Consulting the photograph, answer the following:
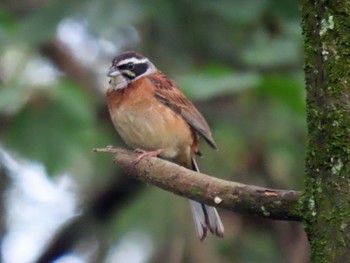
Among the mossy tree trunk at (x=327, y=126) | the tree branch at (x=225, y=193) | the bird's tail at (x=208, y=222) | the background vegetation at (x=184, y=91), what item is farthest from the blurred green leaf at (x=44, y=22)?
the mossy tree trunk at (x=327, y=126)

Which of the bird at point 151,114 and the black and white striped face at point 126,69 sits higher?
the black and white striped face at point 126,69

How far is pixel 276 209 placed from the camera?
121 inches

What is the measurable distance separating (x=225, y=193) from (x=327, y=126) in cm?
45

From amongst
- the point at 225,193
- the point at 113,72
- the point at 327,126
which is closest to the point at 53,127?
the point at 113,72

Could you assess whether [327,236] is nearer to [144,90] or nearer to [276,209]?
[276,209]

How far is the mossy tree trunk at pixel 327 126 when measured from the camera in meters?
2.80

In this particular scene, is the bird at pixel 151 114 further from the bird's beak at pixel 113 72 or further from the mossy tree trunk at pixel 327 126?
the mossy tree trunk at pixel 327 126

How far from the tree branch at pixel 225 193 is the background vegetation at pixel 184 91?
8.15ft

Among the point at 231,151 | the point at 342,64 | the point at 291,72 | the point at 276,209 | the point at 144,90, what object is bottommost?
the point at 231,151

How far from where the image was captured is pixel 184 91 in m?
6.03

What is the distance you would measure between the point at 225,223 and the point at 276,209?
4.31m

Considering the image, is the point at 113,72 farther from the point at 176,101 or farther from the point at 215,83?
the point at 215,83

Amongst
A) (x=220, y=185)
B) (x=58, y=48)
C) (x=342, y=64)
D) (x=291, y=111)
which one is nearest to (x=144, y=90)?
(x=291, y=111)

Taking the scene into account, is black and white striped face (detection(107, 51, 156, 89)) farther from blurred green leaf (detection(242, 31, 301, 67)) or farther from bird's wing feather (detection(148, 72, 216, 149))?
blurred green leaf (detection(242, 31, 301, 67))
